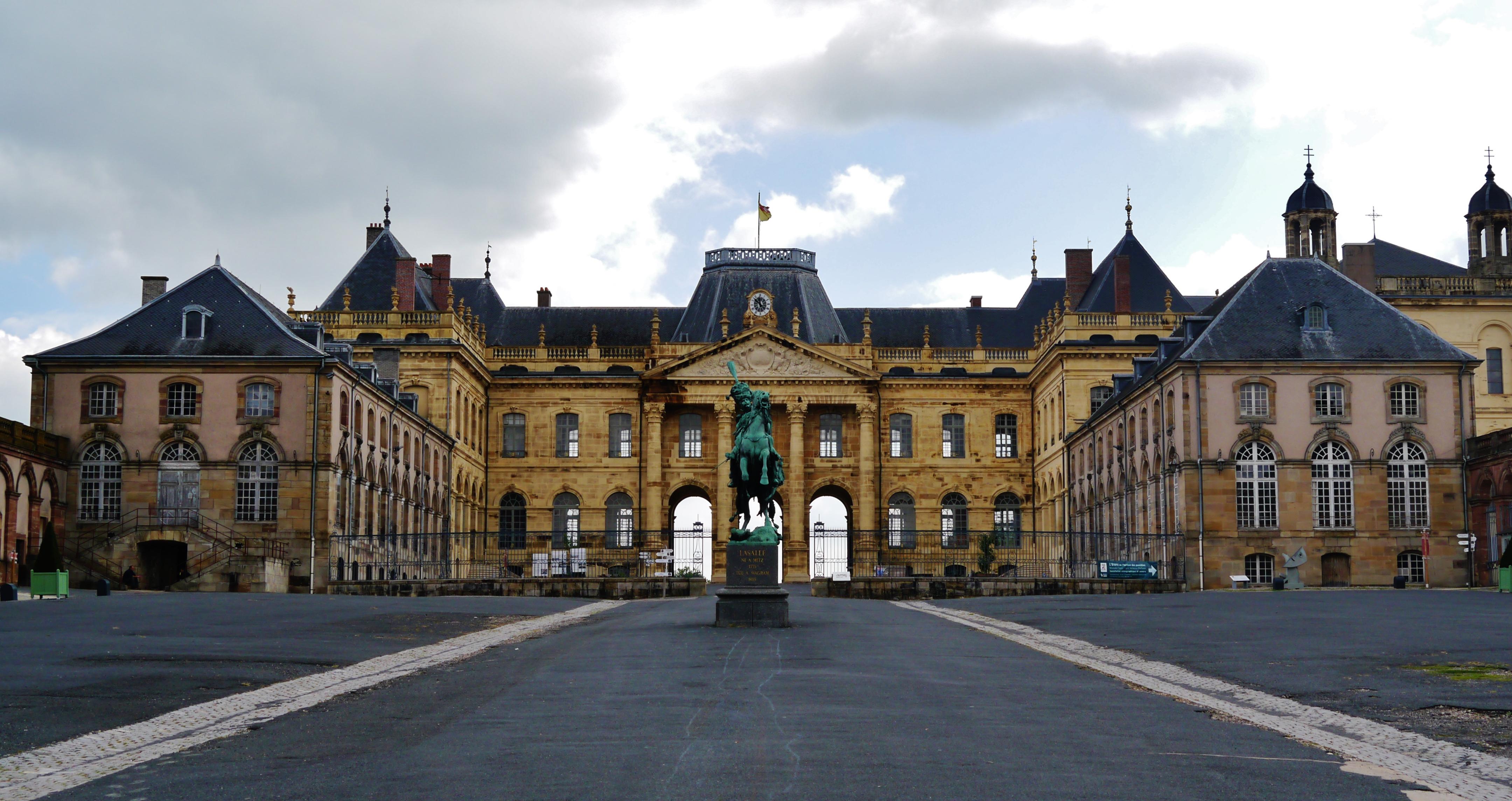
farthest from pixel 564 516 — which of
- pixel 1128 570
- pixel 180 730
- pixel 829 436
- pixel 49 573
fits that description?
pixel 180 730

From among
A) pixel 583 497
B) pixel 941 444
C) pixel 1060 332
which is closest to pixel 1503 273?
pixel 1060 332

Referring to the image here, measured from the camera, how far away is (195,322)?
169 feet

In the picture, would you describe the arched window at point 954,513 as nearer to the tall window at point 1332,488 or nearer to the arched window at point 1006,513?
the arched window at point 1006,513

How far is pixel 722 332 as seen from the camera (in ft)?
262

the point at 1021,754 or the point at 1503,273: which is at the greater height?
the point at 1503,273

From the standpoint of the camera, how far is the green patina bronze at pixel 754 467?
2708 cm

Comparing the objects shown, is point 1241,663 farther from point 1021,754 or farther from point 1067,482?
point 1067,482

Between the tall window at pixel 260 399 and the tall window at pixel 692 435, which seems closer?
the tall window at pixel 260 399

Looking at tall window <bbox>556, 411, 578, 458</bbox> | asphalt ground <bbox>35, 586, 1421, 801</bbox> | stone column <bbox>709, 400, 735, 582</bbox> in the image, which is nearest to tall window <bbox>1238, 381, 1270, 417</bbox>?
stone column <bbox>709, 400, 735, 582</bbox>

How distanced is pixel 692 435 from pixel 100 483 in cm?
3562

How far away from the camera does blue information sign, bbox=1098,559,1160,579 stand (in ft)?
158

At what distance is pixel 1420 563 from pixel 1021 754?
43.4 m

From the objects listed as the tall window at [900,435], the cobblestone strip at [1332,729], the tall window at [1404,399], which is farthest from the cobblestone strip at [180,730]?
the tall window at [900,435]

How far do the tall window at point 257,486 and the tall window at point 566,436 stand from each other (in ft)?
100
